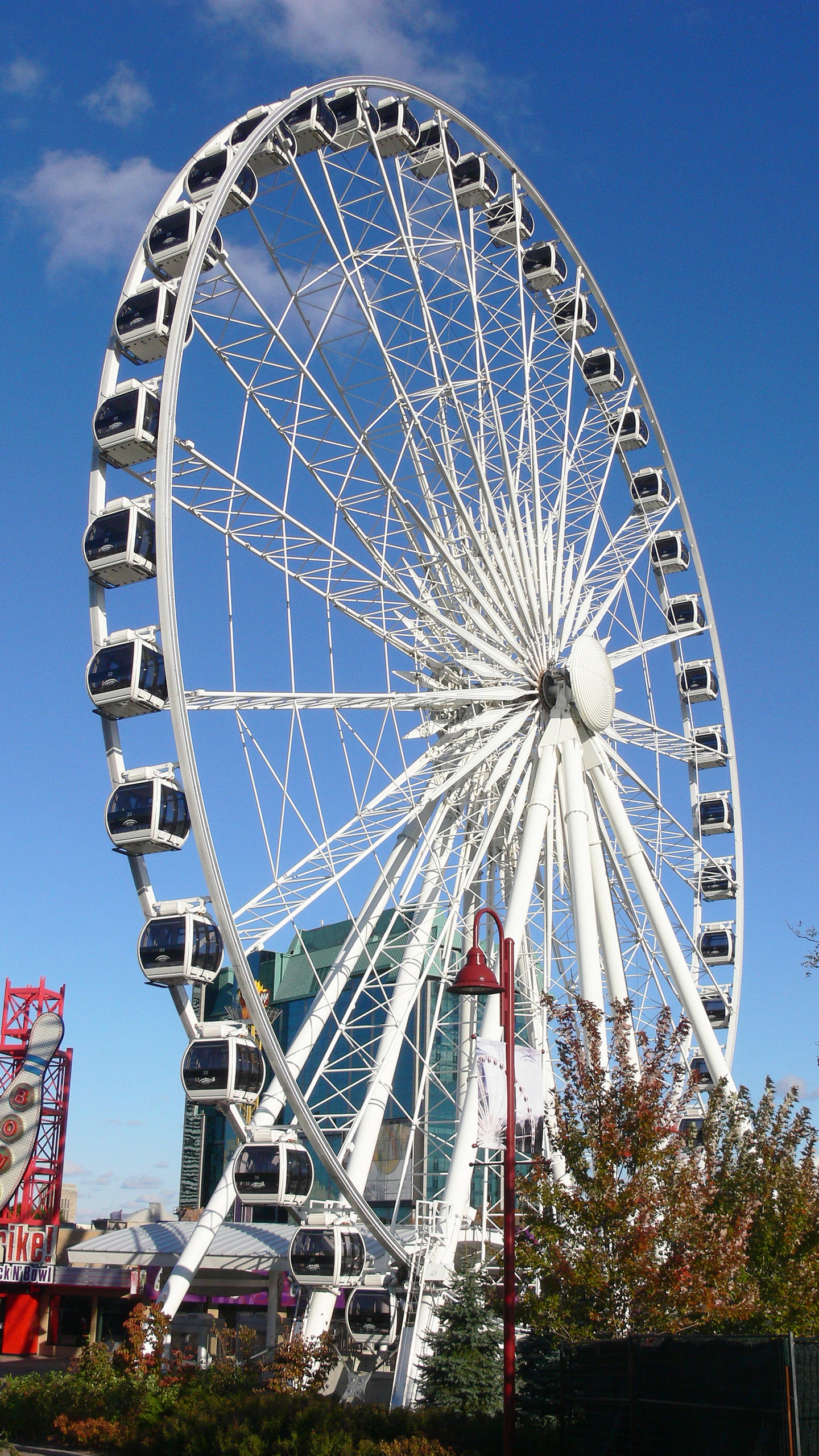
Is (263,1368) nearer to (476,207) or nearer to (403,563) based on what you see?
(403,563)

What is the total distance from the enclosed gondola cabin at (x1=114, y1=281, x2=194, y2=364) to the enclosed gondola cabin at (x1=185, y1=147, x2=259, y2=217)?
2.02 meters

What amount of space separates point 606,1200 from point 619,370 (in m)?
25.1

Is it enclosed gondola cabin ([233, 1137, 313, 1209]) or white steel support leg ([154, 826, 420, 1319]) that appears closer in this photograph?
enclosed gondola cabin ([233, 1137, 313, 1209])

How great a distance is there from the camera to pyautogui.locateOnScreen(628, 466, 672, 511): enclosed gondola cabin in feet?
120

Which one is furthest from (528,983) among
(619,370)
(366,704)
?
(619,370)

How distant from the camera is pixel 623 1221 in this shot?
16.9m

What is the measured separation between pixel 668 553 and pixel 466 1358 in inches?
919

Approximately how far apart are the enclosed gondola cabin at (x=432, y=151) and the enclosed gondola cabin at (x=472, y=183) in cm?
32

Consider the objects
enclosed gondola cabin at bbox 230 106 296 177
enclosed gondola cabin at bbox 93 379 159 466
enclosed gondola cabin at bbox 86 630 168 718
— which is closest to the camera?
enclosed gondola cabin at bbox 86 630 168 718

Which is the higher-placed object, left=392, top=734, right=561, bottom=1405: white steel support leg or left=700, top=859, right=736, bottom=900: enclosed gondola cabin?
Result: left=700, top=859, right=736, bottom=900: enclosed gondola cabin

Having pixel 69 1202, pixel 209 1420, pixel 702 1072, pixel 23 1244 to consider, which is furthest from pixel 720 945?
A: pixel 69 1202

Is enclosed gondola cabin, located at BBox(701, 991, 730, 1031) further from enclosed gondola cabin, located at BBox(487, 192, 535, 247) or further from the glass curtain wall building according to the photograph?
enclosed gondola cabin, located at BBox(487, 192, 535, 247)

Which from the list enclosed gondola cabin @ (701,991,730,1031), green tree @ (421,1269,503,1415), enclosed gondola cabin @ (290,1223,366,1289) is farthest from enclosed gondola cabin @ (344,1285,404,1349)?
enclosed gondola cabin @ (701,991,730,1031)

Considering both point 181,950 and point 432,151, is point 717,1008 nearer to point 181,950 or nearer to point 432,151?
point 181,950
